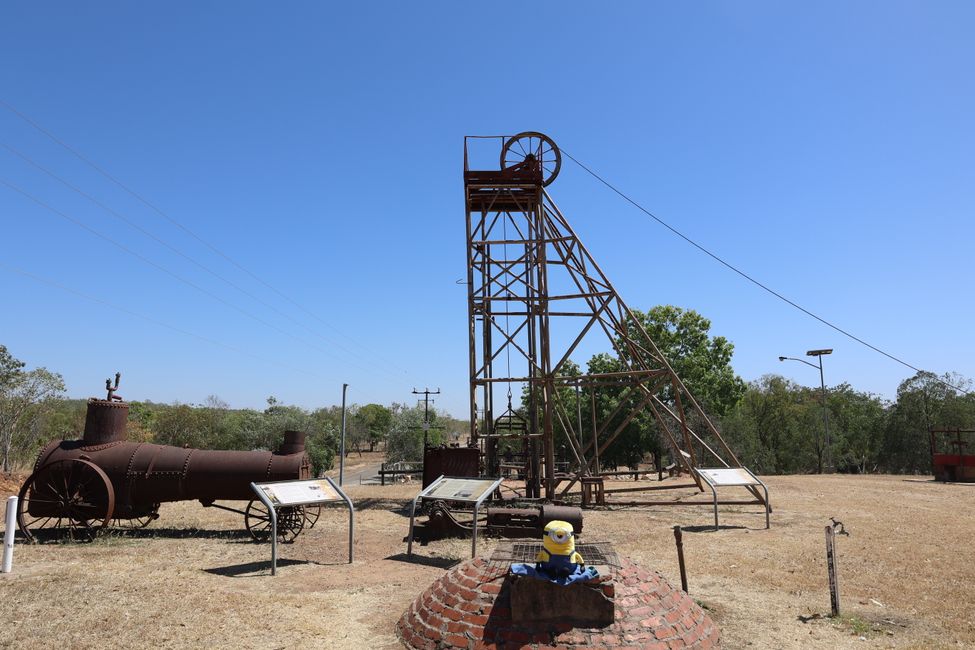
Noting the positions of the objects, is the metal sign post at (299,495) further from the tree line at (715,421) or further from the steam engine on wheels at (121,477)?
the tree line at (715,421)

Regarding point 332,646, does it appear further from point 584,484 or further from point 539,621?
point 584,484

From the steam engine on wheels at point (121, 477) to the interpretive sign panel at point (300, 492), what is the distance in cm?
196

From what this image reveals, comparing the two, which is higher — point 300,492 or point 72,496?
point 300,492

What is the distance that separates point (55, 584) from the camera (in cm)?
896

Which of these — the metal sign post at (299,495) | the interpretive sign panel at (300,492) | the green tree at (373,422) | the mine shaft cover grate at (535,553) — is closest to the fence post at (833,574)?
the mine shaft cover grate at (535,553)

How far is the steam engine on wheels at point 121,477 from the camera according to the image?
42.6ft

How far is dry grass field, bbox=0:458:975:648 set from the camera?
23.2ft

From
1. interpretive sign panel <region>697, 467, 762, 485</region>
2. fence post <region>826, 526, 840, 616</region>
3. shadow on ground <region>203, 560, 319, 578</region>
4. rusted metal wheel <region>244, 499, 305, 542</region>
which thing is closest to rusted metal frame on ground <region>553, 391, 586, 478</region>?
interpretive sign panel <region>697, 467, 762, 485</region>

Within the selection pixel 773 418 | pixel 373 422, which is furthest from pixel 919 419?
pixel 373 422

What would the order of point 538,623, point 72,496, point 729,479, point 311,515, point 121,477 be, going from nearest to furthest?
point 538,623 → point 72,496 → point 121,477 → point 729,479 → point 311,515

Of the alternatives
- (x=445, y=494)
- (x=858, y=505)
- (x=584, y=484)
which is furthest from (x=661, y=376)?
(x=445, y=494)

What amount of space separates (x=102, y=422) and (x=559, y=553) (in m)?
12.5

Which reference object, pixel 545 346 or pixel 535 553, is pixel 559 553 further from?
pixel 545 346

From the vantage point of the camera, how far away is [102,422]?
45.3ft
